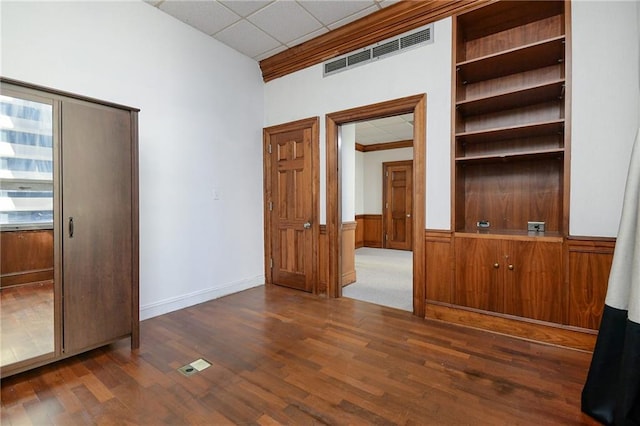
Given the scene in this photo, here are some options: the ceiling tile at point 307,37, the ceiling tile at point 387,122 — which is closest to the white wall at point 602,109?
the ceiling tile at point 307,37

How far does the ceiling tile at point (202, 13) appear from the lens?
2.92 metres

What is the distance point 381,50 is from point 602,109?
1.99 metres

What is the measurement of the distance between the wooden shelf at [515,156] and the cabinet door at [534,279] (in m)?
0.74

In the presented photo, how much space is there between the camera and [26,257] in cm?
192

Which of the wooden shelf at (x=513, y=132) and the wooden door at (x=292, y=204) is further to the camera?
the wooden door at (x=292, y=204)

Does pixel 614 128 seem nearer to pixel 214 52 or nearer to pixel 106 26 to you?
pixel 214 52

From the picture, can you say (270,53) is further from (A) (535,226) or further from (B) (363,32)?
(A) (535,226)

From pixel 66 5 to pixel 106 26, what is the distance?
283mm

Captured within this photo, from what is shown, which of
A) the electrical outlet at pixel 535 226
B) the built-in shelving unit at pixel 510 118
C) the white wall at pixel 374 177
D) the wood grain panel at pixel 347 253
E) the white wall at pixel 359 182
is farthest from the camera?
the white wall at pixel 359 182

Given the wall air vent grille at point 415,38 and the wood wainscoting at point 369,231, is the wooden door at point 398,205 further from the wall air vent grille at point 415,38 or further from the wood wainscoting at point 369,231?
the wall air vent grille at point 415,38

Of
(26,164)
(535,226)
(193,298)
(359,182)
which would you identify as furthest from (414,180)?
(359,182)

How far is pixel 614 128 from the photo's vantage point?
7.20 feet

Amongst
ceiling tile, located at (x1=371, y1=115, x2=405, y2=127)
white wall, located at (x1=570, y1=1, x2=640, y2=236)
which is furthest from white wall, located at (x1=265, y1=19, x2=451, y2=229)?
ceiling tile, located at (x1=371, y1=115, x2=405, y2=127)

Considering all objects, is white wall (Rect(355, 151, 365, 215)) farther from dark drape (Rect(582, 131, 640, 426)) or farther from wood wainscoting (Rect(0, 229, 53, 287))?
wood wainscoting (Rect(0, 229, 53, 287))
